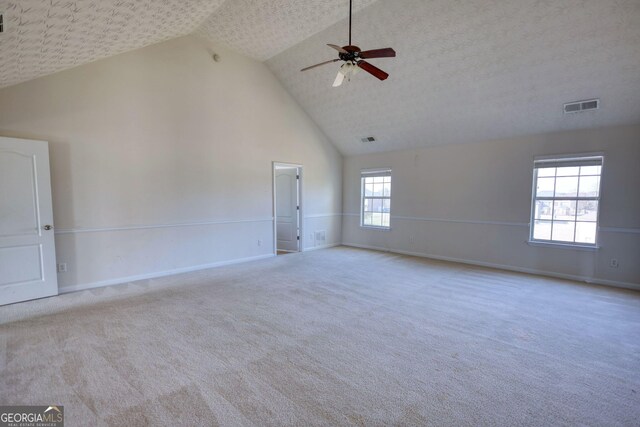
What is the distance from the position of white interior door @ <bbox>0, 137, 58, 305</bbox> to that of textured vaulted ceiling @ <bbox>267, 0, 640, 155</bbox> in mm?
4209

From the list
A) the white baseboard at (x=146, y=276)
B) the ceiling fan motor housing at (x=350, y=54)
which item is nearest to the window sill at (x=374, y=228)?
the white baseboard at (x=146, y=276)

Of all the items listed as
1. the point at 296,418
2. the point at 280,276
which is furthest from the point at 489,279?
the point at 296,418

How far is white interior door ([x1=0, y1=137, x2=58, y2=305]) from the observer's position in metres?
3.47

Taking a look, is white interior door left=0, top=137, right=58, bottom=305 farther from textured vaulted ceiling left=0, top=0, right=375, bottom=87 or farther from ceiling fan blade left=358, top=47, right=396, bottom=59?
ceiling fan blade left=358, top=47, right=396, bottom=59

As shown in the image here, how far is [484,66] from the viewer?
4312mm

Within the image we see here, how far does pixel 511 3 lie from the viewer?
3.46 m

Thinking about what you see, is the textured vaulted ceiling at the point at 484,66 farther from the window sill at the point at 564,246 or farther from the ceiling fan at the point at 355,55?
the window sill at the point at 564,246

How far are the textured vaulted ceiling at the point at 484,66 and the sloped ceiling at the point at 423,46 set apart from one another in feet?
0.05

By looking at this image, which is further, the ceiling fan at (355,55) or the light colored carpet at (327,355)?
the ceiling fan at (355,55)

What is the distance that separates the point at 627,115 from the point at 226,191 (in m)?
6.36

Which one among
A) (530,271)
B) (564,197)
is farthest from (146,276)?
(564,197)

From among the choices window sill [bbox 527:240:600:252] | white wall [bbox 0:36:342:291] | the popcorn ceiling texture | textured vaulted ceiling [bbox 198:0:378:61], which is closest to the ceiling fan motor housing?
textured vaulted ceiling [bbox 198:0:378:61]

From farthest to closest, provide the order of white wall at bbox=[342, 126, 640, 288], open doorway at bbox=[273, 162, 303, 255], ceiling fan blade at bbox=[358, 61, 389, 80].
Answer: open doorway at bbox=[273, 162, 303, 255], white wall at bbox=[342, 126, 640, 288], ceiling fan blade at bbox=[358, 61, 389, 80]

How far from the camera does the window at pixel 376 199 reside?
725 cm
